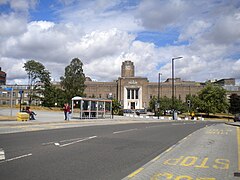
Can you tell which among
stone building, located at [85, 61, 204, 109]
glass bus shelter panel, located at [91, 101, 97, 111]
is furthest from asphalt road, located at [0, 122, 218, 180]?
stone building, located at [85, 61, 204, 109]

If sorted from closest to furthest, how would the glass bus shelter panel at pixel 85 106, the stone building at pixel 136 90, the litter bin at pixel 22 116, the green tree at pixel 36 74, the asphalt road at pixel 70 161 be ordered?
the asphalt road at pixel 70 161
the litter bin at pixel 22 116
the glass bus shelter panel at pixel 85 106
the green tree at pixel 36 74
the stone building at pixel 136 90

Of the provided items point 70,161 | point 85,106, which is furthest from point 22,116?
point 70,161

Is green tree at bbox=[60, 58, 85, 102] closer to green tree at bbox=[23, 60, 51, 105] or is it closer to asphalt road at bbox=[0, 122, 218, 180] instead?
green tree at bbox=[23, 60, 51, 105]

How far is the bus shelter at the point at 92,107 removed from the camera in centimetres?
3588

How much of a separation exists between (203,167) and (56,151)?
5.34 metres

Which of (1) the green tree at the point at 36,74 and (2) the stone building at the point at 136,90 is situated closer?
(1) the green tree at the point at 36,74

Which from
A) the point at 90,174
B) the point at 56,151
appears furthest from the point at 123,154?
the point at 90,174

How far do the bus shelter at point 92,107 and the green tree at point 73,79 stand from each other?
29.6 meters

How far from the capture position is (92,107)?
37.5 m

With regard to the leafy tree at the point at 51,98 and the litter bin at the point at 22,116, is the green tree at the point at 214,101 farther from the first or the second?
the litter bin at the point at 22,116

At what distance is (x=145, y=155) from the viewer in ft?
34.6

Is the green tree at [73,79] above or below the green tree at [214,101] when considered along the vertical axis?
above

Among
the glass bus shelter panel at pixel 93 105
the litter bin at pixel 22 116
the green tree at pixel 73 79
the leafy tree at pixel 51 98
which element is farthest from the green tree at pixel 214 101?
the litter bin at pixel 22 116

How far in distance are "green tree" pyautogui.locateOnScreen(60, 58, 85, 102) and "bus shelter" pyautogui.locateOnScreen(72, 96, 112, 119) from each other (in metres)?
29.6
